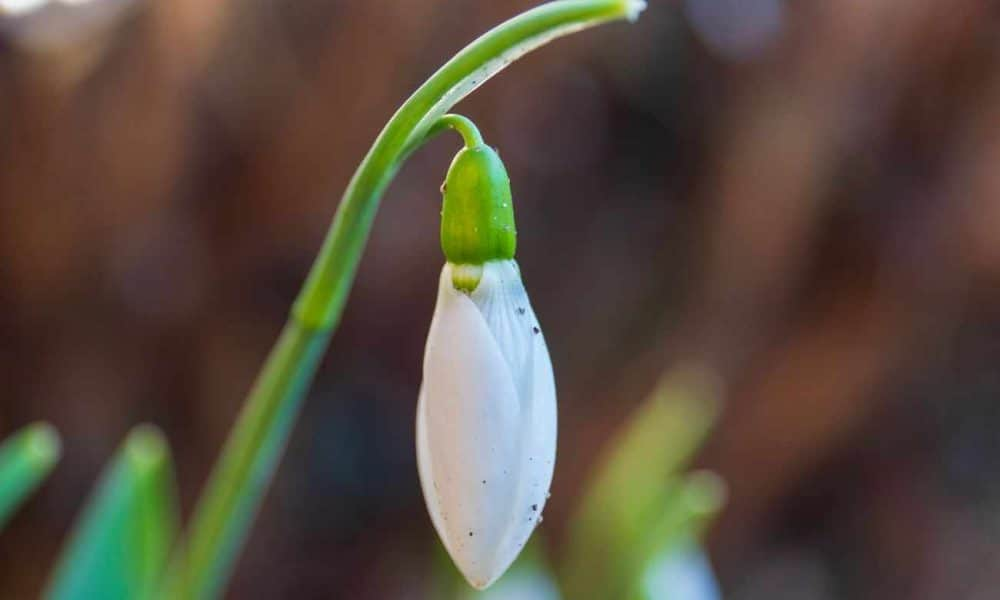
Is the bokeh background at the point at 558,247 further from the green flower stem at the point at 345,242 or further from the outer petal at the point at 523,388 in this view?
the outer petal at the point at 523,388

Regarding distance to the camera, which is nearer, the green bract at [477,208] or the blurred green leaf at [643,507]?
the green bract at [477,208]

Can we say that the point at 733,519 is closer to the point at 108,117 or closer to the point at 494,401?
the point at 108,117

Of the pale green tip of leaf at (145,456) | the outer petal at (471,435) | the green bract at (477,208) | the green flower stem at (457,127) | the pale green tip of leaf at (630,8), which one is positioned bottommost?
the pale green tip of leaf at (145,456)

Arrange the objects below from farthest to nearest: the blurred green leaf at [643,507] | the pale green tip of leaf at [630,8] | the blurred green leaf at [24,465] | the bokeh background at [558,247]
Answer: the bokeh background at [558,247]
the blurred green leaf at [643,507]
the blurred green leaf at [24,465]
the pale green tip of leaf at [630,8]

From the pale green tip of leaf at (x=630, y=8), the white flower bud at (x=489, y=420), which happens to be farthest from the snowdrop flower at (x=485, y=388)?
the pale green tip of leaf at (x=630, y=8)

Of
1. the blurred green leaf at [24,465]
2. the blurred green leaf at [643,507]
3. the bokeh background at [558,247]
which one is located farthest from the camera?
the bokeh background at [558,247]

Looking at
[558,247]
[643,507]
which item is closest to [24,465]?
[643,507]
